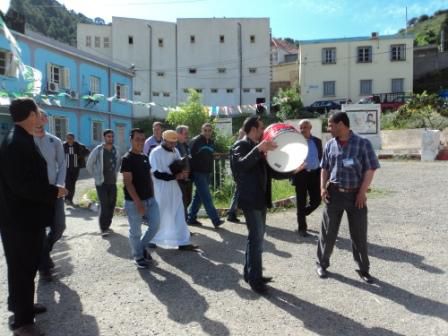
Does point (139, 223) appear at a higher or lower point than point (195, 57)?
lower

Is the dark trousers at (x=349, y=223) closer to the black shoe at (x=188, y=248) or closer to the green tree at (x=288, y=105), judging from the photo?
the black shoe at (x=188, y=248)

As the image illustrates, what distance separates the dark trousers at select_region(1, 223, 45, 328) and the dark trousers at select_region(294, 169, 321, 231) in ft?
13.8

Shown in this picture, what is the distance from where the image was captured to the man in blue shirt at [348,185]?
4871 mm

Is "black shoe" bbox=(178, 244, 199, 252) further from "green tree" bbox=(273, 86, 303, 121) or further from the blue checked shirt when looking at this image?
"green tree" bbox=(273, 86, 303, 121)

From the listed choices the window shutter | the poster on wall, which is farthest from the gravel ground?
the window shutter

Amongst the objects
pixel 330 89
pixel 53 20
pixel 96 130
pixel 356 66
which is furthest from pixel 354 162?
pixel 53 20

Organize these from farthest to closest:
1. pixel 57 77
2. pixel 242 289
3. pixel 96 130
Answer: pixel 96 130
pixel 57 77
pixel 242 289

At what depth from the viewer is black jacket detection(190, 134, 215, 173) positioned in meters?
7.67

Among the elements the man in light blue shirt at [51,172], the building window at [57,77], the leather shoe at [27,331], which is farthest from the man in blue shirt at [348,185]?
the building window at [57,77]

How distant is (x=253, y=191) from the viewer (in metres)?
4.59

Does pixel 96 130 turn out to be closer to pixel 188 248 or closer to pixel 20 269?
pixel 188 248

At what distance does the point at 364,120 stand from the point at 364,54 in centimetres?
2277

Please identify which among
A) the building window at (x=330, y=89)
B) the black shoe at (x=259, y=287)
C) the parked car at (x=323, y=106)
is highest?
the building window at (x=330, y=89)

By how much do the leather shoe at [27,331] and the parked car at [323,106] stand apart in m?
35.5
